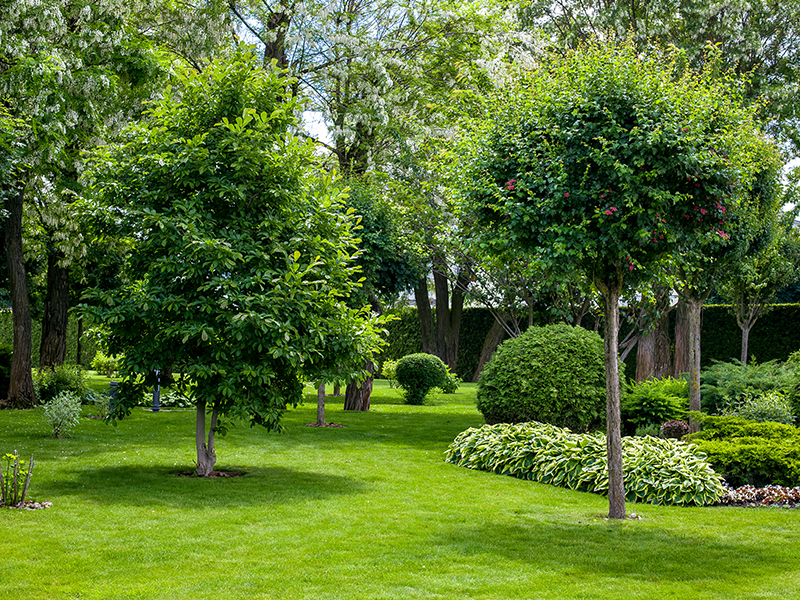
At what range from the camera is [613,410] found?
6.39m

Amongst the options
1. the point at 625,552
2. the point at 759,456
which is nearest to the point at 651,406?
the point at 759,456

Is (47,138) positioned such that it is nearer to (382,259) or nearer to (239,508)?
(382,259)

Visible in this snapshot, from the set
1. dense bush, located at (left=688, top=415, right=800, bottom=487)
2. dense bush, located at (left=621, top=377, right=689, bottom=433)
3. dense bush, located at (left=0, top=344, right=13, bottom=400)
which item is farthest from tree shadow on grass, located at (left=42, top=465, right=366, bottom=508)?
dense bush, located at (left=0, top=344, right=13, bottom=400)

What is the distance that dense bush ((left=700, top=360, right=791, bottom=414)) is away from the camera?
1110 centimetres

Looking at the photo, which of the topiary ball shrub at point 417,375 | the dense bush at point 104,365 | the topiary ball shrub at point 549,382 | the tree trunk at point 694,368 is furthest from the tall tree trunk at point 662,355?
the dense bush at point 104,365

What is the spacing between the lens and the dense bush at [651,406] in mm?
11008

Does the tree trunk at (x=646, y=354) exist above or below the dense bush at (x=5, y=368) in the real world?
above

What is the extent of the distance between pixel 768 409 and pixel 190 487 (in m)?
7.78

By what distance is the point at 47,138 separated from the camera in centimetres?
1172

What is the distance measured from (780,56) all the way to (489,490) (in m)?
16.3

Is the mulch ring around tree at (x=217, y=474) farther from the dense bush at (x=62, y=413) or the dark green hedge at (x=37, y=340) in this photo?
the dark green hedge at (x=37, y=340)

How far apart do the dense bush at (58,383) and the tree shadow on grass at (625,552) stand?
479 inches

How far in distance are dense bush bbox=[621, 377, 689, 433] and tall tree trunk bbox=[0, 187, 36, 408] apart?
11521 mm

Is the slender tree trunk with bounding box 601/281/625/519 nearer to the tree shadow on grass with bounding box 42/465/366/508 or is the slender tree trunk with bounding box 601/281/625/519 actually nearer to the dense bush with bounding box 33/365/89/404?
the tree shadow on grass with bounding box 42/465/366/508
